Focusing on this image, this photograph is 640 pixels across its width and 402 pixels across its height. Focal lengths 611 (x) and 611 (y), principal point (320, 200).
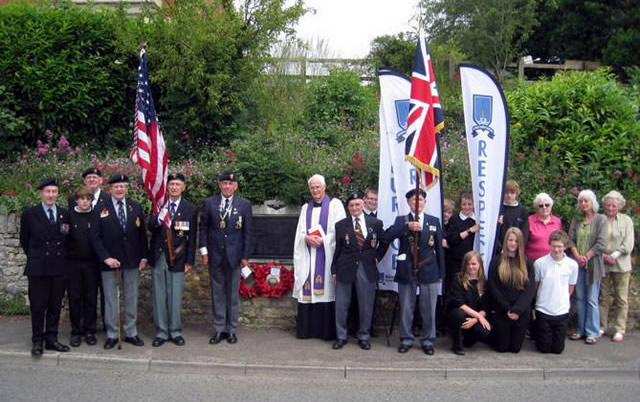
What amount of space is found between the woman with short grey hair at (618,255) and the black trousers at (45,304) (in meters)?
6.58

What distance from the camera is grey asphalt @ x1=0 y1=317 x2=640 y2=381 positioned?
659 centimetres

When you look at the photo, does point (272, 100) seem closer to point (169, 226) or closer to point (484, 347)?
point (169, 226)

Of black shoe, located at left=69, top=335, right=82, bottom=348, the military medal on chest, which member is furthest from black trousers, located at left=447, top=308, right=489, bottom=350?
black shoe, located at left=69, top=335, right=82, bottom=348

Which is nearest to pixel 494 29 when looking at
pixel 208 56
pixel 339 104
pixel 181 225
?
pixel 339 104

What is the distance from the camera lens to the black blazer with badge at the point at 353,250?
727cm

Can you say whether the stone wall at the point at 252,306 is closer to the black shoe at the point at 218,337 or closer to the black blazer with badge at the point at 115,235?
the black shoe at the point at 218,337

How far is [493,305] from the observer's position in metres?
7.19

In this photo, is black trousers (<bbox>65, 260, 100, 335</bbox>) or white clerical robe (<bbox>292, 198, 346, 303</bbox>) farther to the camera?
white clerical robe (<bbox>292, 198, 346, 303</bbox>)

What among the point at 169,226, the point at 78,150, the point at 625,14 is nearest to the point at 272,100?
the point at 78,150

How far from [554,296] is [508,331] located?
68cm

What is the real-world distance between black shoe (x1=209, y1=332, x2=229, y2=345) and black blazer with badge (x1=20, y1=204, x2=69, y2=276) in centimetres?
192

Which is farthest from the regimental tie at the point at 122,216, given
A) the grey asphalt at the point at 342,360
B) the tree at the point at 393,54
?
the tree at the point at 393,54

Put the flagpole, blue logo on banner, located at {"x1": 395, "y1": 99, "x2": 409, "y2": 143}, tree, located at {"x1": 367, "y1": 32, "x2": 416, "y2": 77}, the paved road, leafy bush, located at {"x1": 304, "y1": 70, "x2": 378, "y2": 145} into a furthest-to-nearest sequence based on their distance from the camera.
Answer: tree, located at {"x1": 367, "y1": 32, "x2": 416, "y2": 77} < leafy bush, located at {"x1": 304, "y1": 70, "x2": 378, "y2": 145} < blue logo on banner, located at {"x1": 395, "y1": 99, "x2": 409, "y2": 143} < the flagpole < the paved road

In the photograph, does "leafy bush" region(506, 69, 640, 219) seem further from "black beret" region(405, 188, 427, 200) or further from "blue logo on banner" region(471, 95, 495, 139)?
"black beret" region(405, 188, 427, 200)
